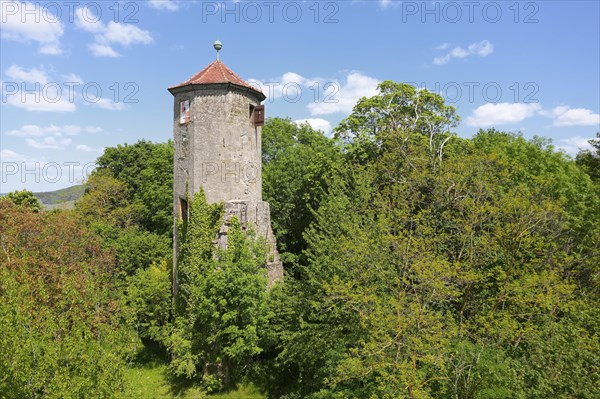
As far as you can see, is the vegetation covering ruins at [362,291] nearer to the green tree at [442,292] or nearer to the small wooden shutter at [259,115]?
the green tree at [442,292]

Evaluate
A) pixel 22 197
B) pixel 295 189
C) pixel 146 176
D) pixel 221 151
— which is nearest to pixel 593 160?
pixel 295 189

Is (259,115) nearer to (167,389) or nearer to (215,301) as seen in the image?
(215,301)

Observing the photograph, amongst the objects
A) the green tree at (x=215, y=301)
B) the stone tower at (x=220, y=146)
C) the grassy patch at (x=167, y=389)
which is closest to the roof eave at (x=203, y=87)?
the stone tower at (x=220, y=146)

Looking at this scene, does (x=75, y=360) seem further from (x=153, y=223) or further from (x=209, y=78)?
(x=153, y=223)

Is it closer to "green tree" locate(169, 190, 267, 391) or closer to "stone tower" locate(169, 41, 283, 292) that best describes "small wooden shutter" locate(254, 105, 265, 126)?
"stone tower" locate(169, 41, 283, 292)

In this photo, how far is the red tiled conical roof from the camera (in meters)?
17.9

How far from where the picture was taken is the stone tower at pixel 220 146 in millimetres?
17734

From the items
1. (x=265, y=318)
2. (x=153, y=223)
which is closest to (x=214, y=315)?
(x=265, y=318)

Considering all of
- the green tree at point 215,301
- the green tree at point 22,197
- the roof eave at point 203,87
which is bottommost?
the green tree at point 215,301

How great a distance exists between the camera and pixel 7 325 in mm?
8672

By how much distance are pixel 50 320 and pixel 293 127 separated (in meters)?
30.1

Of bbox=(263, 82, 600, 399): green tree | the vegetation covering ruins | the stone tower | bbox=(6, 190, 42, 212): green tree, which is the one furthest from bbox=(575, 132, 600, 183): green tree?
bbox=(6, 190, 42, 212): green tree

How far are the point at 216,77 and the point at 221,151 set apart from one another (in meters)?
A: 3.41

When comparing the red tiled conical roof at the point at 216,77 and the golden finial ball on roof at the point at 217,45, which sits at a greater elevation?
the golden finial ball on roof at the point at 217,45
